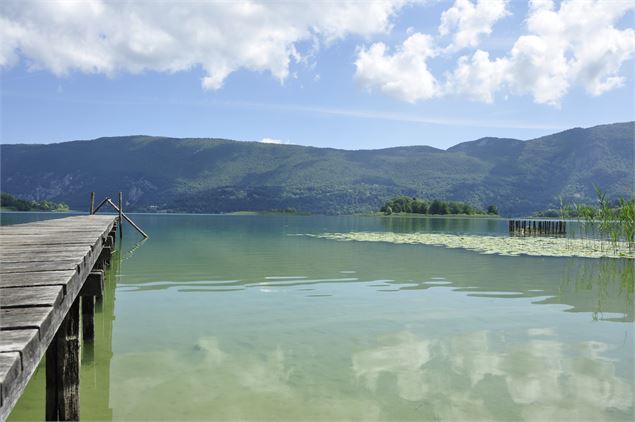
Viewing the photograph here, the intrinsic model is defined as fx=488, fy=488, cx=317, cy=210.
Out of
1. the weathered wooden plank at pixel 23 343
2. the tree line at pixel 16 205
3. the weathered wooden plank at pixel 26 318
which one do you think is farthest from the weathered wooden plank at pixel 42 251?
the tree line at pixel 16 205

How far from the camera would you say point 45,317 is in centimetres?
371

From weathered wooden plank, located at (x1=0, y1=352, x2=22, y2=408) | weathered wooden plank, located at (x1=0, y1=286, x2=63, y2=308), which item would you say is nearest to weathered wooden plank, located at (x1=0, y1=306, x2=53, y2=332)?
weathered wooden plank, located at (x1=0, y1=286, x2=63, y2=308)

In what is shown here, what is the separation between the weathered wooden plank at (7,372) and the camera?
8.82 feet

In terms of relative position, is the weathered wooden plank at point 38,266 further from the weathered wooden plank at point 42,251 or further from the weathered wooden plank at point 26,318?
the weathered wooden plank at point 26,318

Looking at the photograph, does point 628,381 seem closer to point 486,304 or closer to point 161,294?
point 486,304

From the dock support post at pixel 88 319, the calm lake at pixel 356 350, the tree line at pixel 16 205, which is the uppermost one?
the tree line at pixel 16 205

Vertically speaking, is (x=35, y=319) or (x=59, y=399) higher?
(x=35, y=319)

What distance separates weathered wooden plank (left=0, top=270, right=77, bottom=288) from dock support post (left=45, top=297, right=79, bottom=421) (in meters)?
0.61

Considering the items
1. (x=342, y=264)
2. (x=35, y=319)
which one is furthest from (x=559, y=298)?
(x=35, y=319)

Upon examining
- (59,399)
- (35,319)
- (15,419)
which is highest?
(35,319)

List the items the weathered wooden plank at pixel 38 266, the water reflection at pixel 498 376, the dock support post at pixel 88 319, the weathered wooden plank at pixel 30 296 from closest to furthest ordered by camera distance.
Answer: the weathered wooden plank at pixel 30 296, the weathered wooden plank at pixel 38 266, the water reflection at pixel 498 376, the dock support post at pixel 88 319

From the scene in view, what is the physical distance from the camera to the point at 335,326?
10594 mm

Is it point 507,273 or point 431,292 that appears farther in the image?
point 507,273

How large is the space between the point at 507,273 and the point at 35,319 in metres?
18.8
